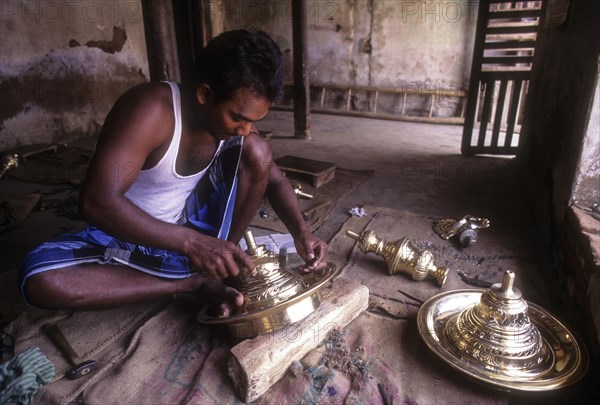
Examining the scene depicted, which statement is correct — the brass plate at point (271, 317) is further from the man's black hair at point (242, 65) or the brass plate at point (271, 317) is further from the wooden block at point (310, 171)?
the wooden block at point (310, 171)

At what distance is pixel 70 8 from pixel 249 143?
5.98 metres

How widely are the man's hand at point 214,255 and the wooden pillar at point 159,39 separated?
15.0ft

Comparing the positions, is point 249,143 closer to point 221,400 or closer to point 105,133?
point 105,133

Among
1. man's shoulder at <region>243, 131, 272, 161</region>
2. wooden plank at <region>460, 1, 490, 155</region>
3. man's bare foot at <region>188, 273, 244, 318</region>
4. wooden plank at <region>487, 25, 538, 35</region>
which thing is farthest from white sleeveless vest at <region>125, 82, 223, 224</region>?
wooden plank at <region>487, 25, 538, 35</region>

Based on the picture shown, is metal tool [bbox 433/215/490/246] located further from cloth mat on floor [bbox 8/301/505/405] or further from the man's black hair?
the man's black hair

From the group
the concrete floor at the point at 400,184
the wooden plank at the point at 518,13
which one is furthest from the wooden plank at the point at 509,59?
the concrete floor at the point at 400,184

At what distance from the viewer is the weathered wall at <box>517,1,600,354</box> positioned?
7.02 ft

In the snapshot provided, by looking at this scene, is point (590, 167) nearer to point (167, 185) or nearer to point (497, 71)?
point (167, 185)

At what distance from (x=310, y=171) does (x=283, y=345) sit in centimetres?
286

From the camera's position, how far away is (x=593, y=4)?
251 cm

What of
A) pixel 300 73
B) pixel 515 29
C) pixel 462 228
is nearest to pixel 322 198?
pixel 462 228

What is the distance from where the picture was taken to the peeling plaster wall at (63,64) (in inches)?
228

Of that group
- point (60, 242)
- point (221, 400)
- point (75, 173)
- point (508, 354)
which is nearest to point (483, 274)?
point (508, 354)

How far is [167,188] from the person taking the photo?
2.05m
